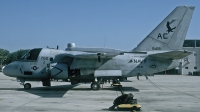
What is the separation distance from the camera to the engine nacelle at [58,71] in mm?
20922

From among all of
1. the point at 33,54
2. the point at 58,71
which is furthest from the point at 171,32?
the point at 33,54

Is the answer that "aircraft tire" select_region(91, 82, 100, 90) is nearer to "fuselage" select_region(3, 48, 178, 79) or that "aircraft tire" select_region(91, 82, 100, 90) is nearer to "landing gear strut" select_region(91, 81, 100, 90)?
"landing gear strut" select_region(91, 81, 100, 90)

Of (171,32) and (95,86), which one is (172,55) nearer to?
(171,32)

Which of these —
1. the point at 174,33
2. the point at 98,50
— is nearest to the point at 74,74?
the point at 98,50

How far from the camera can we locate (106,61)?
21.6m

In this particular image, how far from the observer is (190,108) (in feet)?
40.7

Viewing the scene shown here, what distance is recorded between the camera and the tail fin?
71.2 ft

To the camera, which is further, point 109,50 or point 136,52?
point 136,52

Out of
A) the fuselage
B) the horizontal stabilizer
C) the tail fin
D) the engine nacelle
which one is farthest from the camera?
the tail fin

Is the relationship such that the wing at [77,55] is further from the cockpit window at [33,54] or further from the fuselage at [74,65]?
the cockpit window at [33,54]

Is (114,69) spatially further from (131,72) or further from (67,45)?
(67,45)

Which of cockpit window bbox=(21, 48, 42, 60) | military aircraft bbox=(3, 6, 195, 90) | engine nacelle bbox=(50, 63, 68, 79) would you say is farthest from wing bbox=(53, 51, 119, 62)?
cockpit window bbox=(21, 48, 42, 60)

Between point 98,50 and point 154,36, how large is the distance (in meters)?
5.14

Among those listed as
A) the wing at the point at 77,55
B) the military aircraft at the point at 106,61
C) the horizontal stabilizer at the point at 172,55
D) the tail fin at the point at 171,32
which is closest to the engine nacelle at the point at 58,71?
the military aircraft at the point at 106,61
